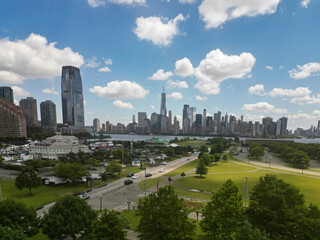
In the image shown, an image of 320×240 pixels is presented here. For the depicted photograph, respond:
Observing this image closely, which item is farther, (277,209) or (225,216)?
(277,209)

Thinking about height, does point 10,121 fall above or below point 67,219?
above

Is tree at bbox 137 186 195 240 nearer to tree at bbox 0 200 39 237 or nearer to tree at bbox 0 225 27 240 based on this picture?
tree at bbox 0 225 27 240

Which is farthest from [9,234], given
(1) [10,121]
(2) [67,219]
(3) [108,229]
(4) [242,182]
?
(1) [10,121]

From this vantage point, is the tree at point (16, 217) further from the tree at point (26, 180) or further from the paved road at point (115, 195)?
the tree at point (26, 180)

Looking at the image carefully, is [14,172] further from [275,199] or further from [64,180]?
[275,199]

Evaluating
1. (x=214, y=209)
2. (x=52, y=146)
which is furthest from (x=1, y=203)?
(x=52, y=146)

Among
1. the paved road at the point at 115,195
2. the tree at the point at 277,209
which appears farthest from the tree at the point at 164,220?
the paved road at the point at 115,195

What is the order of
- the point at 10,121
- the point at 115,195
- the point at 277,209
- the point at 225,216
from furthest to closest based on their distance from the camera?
1. the point at 10,121
2. the point at 115,195
3. the point at 277,209
4. the point at 225,216

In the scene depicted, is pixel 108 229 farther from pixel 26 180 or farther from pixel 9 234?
pixel 26 180
